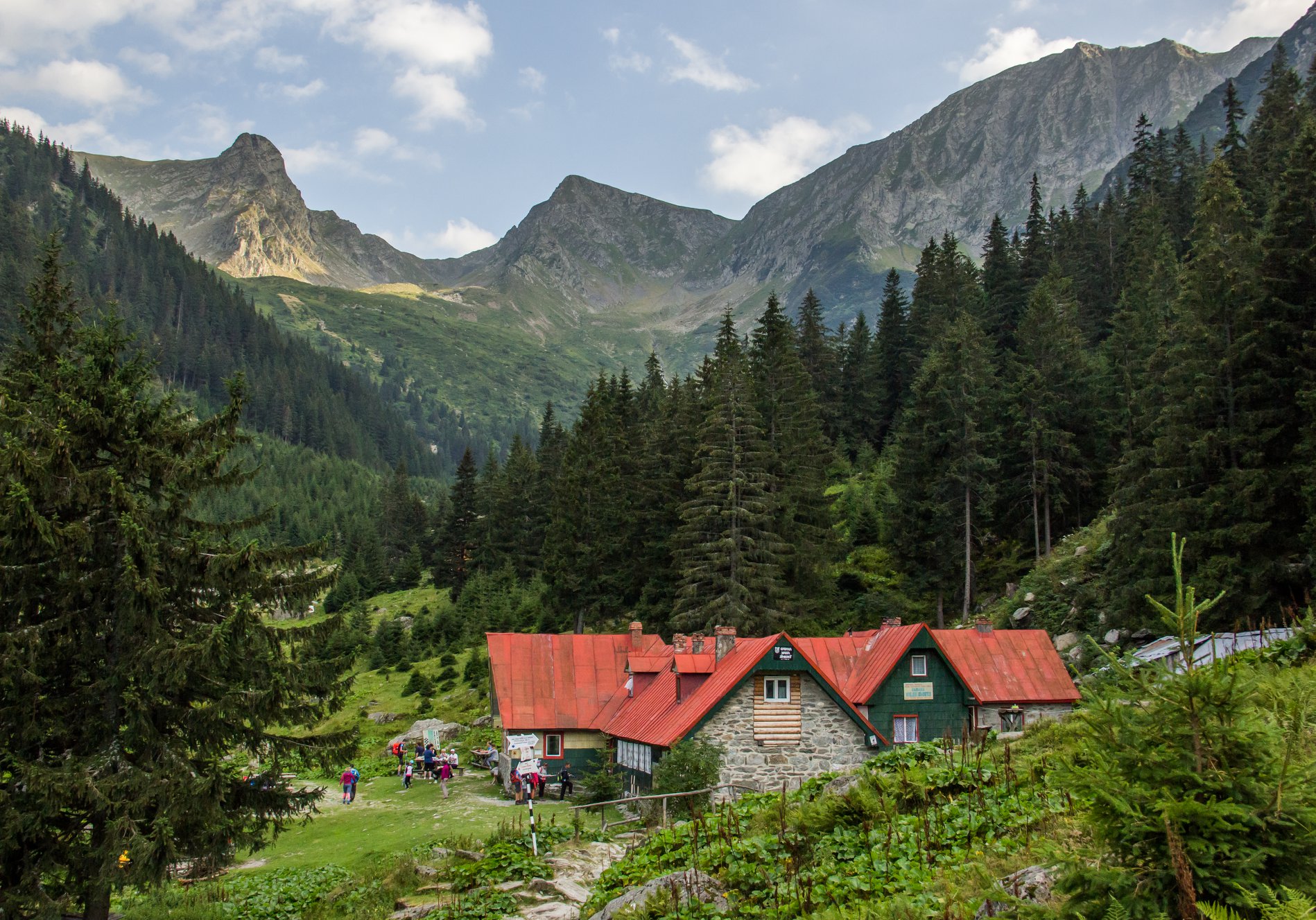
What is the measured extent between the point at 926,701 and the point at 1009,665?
473 centimetres

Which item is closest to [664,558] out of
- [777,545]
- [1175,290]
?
[777,545]

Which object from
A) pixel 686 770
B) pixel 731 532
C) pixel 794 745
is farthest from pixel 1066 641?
pixel 686 770

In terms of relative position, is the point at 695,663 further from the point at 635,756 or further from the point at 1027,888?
the point at 1027,888

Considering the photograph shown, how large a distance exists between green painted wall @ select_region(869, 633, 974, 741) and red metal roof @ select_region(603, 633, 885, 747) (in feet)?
3.98

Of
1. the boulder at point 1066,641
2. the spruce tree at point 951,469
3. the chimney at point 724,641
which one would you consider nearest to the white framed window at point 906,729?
the chimney at point 724,641

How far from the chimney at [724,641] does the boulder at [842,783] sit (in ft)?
55.7

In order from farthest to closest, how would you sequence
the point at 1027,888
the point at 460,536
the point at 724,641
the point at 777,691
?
the point at 460,536 < the point at 724,641 < the point at 777,691 < the point at 1027,888

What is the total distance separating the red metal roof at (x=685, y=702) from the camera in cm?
2912

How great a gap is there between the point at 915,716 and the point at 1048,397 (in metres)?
24.9

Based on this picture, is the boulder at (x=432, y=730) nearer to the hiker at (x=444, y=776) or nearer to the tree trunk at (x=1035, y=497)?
the hiker at (x=444, y=776)

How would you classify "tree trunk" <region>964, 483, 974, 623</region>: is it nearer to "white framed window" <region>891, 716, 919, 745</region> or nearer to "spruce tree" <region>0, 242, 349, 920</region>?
"white framed window" <region>891, 716, 919, 745</region>

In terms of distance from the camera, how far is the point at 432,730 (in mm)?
43594

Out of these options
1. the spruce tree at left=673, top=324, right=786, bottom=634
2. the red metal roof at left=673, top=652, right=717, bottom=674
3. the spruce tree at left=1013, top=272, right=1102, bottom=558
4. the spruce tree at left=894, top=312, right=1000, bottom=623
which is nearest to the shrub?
the red metal roof at left=673, top=652, right=717, bottom=674

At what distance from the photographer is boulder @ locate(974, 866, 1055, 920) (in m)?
7.14
